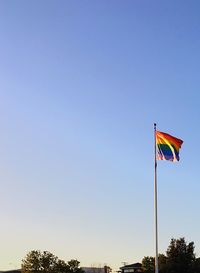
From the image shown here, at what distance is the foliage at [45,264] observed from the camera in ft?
255

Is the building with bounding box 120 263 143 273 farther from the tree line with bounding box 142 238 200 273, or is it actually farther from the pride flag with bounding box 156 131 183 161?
the pride flag with bounding box 156 131 183 161

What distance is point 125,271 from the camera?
96.0 metres

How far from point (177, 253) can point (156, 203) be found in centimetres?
4679

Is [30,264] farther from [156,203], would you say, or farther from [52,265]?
[156,203]

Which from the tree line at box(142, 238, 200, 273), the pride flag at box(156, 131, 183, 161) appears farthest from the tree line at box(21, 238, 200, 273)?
the pride flag at box(156, 131, 183, 161)

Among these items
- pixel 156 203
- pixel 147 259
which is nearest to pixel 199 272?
pixel 147 259

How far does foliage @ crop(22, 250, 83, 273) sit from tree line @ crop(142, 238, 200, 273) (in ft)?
35.9

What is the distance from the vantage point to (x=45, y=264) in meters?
77.8

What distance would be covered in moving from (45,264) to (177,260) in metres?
19.6

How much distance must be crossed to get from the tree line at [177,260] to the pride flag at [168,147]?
4548 centimetres

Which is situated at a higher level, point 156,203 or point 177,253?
point 177,253

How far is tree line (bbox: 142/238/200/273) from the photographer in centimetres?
7800

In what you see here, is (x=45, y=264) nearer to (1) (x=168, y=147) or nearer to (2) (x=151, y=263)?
(2) (x=151, y=263)

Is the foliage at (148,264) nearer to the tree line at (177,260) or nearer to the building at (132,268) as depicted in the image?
the tree line at (177,260)
